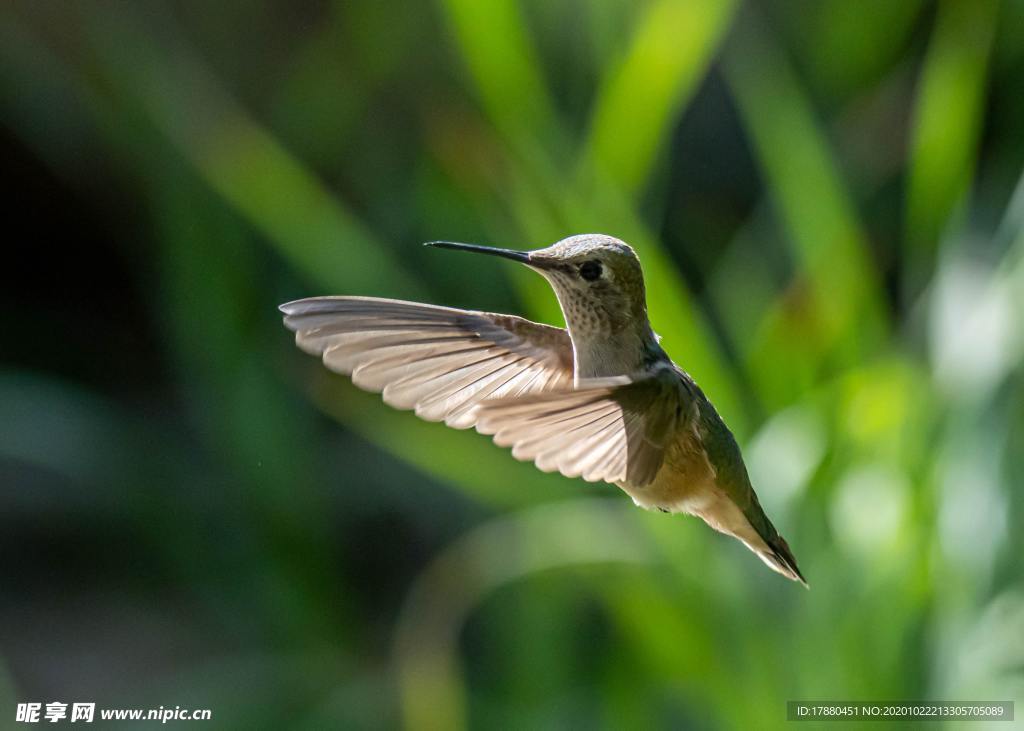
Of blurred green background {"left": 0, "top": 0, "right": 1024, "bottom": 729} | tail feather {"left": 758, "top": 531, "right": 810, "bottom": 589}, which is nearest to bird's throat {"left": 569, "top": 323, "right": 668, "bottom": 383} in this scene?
tail feather {"left": 758, "top": 531, "right": 810, "bottom": 589}

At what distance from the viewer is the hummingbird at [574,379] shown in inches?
21.2

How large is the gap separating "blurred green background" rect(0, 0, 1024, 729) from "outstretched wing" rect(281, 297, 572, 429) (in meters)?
0.35

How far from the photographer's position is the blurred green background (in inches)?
54.7

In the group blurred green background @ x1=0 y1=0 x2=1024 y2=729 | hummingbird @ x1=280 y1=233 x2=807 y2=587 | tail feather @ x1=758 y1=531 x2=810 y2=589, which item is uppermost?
blurred green background @ x1=0 y1=0 x2=1024 y2=729

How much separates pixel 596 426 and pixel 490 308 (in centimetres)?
138

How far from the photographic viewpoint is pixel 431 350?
714 mm

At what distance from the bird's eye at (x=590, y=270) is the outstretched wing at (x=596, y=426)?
63 millimetres

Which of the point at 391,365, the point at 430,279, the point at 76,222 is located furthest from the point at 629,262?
the point at 76,222

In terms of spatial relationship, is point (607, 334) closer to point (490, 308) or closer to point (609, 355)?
point (609, 355)

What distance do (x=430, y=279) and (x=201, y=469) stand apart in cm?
57

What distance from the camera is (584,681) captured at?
1.78 m

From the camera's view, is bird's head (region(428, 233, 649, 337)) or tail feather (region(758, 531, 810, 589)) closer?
bird's head (region(428, 233, 649, 337))

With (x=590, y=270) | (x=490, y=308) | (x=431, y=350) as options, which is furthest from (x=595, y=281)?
(x=490, y=308)

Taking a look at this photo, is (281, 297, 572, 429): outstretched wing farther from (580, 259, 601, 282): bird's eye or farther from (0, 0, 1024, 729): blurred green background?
(0, 0, 1024, 729): blurred green background
